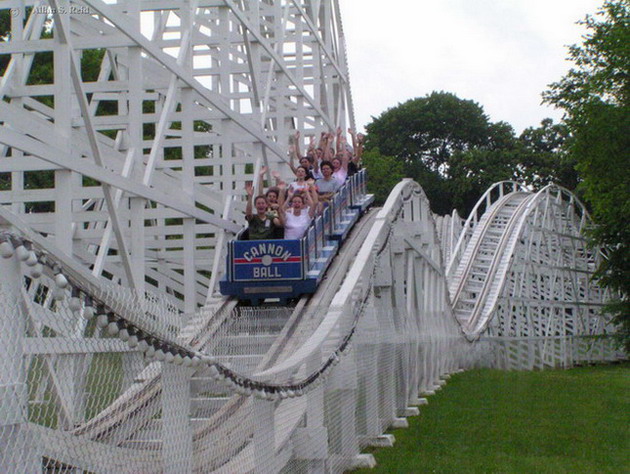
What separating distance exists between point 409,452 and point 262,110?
1185 cm

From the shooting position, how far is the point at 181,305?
21812 mm

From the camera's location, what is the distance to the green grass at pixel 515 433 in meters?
9.88

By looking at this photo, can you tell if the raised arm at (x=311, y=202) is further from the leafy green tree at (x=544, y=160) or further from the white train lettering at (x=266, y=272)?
the leafy green tree at (x=544, y=160)

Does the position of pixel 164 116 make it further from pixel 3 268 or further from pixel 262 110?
pixel 3 268

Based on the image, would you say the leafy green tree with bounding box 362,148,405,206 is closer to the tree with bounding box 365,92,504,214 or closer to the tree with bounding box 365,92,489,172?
the tree with bounding box 365,92,504,214

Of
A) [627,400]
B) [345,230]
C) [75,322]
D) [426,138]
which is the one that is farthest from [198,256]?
[426,138]

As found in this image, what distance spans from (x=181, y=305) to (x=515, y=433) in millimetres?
→ 10952

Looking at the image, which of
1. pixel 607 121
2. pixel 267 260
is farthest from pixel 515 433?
pixel 607 121

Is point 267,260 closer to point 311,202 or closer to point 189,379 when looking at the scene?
point 311,202

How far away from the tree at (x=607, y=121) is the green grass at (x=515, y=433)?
18.3 metres

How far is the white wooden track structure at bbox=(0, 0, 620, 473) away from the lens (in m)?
4.64

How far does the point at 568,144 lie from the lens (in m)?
38.4

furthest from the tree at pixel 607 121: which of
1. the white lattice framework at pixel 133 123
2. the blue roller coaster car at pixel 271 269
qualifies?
the blue roller coaster car at pixel 271 269

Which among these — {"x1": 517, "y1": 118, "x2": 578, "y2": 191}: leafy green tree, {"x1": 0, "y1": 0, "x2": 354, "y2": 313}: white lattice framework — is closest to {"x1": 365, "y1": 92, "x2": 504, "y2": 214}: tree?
{"x1": 517, "y1": 118, "x2": 578, "y2": 191}: leafy green tree
